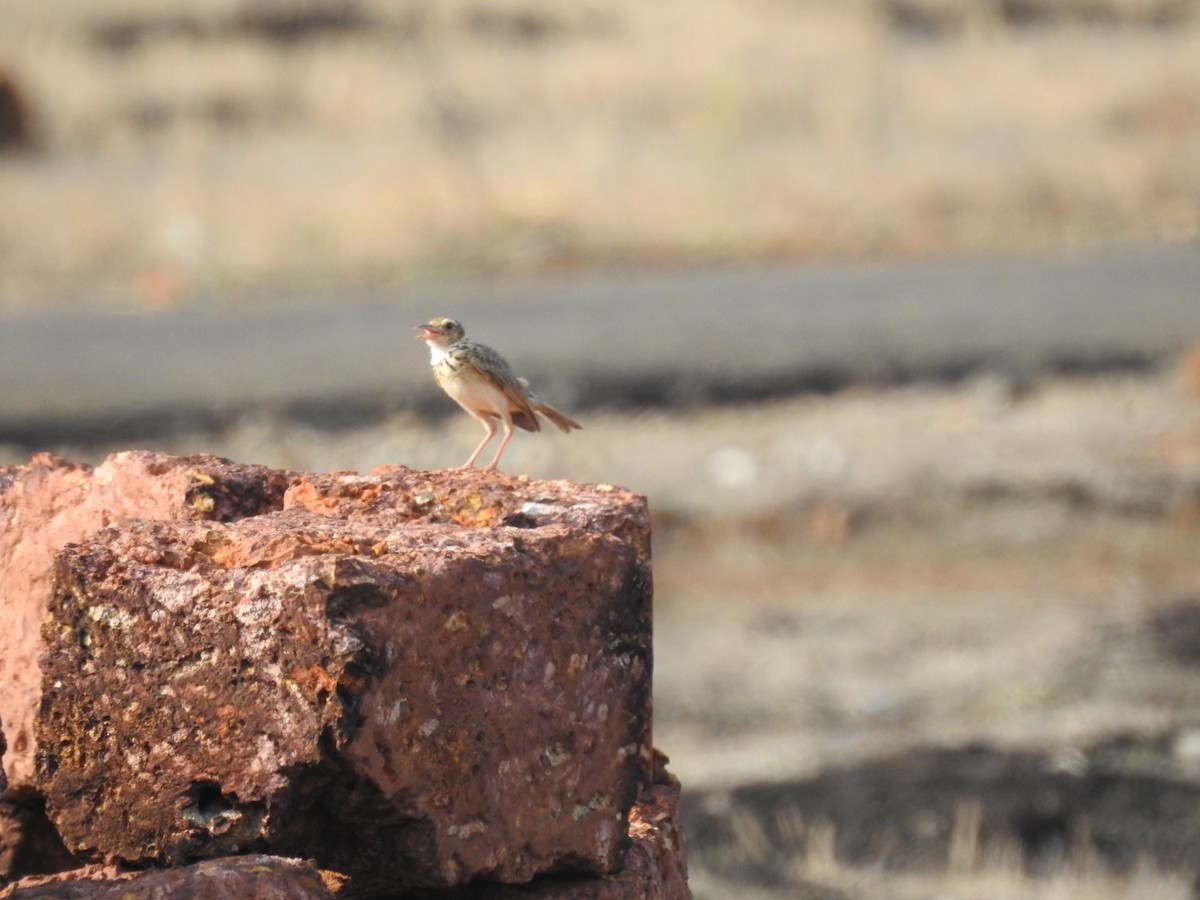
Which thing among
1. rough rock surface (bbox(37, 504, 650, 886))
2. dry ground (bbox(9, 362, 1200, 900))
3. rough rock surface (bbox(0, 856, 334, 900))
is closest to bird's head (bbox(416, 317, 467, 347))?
rough rock surface (bbox(37, 504, 650, 886))

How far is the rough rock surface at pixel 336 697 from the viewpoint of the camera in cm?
269

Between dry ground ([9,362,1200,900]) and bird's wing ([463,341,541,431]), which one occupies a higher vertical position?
bird's wing ([463,341,541,431])

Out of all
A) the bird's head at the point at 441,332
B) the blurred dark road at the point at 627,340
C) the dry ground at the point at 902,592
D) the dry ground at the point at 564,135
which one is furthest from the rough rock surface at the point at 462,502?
the dry ground at the point at 564,135

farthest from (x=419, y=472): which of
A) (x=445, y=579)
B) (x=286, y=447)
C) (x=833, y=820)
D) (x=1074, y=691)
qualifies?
(x=286, y=447)

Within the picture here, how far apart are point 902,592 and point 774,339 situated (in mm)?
3978

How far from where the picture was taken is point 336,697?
8.66ft

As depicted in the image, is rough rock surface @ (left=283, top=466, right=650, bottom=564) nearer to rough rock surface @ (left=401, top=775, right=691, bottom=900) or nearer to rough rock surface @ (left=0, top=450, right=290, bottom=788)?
rough rock surface @ (left=0, top=450, right=290, bottom=788)

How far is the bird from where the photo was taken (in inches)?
158

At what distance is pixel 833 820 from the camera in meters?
7.76

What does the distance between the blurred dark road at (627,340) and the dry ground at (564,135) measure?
7.51 feet

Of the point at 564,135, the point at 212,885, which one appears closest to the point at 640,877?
the point at 212,885

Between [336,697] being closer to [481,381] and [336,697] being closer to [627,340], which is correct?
[481,381]

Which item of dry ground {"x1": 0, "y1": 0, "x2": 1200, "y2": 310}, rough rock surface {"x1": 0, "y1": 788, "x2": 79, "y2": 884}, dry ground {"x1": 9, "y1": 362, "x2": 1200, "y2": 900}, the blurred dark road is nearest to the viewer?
rough rock surface {"x1": 0, "y1": 788, "x2": 79, "y2": 884}

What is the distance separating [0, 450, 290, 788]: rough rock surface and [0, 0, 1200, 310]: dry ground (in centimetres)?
1490
